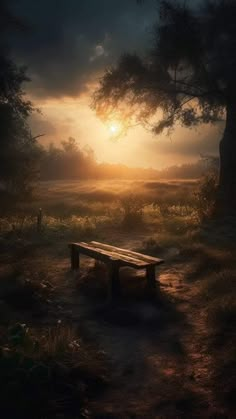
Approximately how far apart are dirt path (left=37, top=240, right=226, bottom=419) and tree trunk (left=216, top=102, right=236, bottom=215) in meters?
8.91

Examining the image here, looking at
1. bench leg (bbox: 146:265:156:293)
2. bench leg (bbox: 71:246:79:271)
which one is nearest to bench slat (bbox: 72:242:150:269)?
bench leg (bbox: 146:265:156:293)

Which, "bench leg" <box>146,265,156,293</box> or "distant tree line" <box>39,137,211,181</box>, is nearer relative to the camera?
"bench leg" <box>146,265,156,293</box>

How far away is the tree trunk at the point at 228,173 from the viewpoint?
704 inches

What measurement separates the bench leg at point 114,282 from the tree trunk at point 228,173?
10760 mm

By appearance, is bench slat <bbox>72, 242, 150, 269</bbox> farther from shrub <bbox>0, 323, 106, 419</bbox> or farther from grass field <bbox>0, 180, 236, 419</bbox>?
shrub <bbox>0, 323, 106, 419</bbox>

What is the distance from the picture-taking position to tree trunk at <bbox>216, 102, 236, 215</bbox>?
17875mm

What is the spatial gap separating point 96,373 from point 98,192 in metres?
27.7

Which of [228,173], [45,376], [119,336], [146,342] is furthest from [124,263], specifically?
[228,173]

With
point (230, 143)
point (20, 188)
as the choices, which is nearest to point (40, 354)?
point (230, 143)

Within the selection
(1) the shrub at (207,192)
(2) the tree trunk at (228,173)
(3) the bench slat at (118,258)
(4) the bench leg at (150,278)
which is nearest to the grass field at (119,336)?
(4) the bench leg at (150,278)

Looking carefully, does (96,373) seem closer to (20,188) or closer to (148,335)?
(148,335)

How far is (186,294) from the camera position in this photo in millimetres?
8477

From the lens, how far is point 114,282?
26.9 ft

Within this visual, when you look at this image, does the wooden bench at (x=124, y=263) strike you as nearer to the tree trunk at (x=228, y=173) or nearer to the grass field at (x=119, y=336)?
the grass field at (x=119, y=336)
